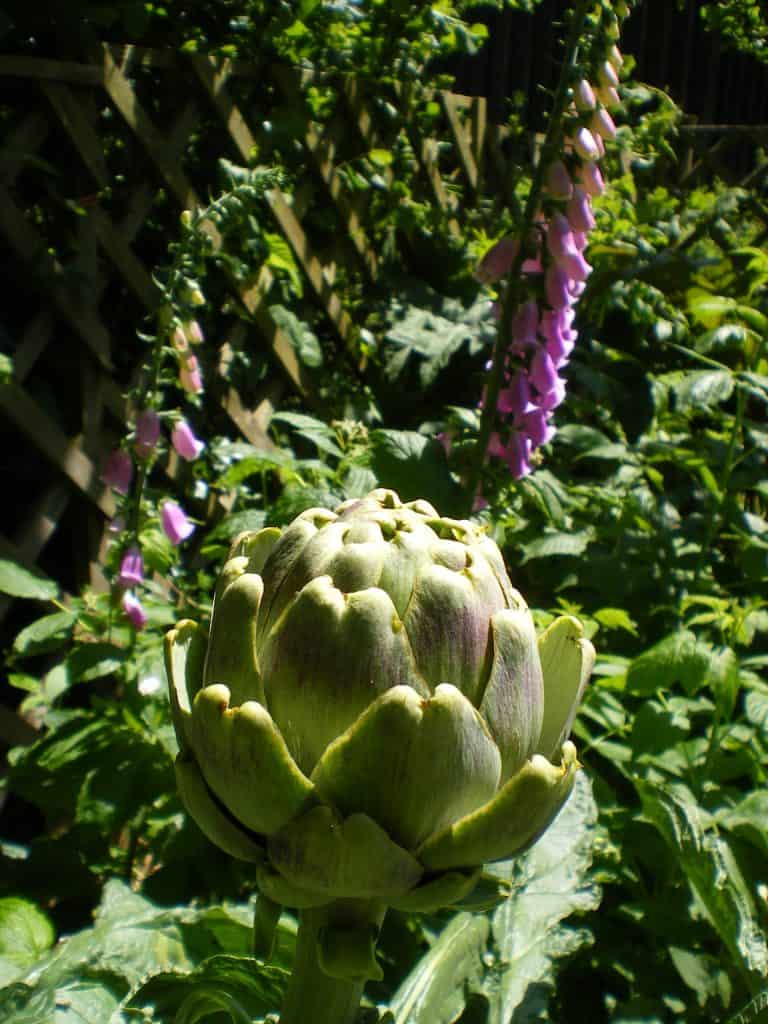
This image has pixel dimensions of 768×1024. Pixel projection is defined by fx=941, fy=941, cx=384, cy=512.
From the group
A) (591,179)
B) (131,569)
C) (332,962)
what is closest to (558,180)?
(591,179)

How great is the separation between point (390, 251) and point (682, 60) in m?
3.73

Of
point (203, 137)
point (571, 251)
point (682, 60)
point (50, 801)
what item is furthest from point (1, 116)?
point (682, 60)

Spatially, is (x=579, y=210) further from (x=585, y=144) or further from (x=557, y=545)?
(x=557, y=545)

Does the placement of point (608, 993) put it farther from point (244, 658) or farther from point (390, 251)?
point (390, 251)

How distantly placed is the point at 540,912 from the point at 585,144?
3.39 ft

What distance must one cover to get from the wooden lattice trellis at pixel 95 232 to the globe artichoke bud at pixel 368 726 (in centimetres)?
128

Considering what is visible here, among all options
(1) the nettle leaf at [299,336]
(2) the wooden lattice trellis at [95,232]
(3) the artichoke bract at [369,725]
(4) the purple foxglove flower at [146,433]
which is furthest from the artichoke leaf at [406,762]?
(1) the nettle leaf at [299,336]

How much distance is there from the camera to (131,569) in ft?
4.33

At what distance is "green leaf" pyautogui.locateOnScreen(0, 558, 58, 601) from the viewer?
4.37 ft

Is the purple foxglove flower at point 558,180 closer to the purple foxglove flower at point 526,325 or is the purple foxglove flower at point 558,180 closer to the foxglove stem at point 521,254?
the foxglove stem at point 521,254

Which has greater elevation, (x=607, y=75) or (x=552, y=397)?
(x=607, y=75)

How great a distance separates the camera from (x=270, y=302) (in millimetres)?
2357

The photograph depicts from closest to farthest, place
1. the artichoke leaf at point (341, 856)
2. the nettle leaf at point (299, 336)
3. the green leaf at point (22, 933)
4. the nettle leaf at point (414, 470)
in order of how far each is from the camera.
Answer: the artichoke leaf at point (341, 856), the green leaf at point (22, 933), the nettle leaf at point (414, 470), the nettle leaf at point (299, 336)

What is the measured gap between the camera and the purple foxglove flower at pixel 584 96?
52.5 inches
